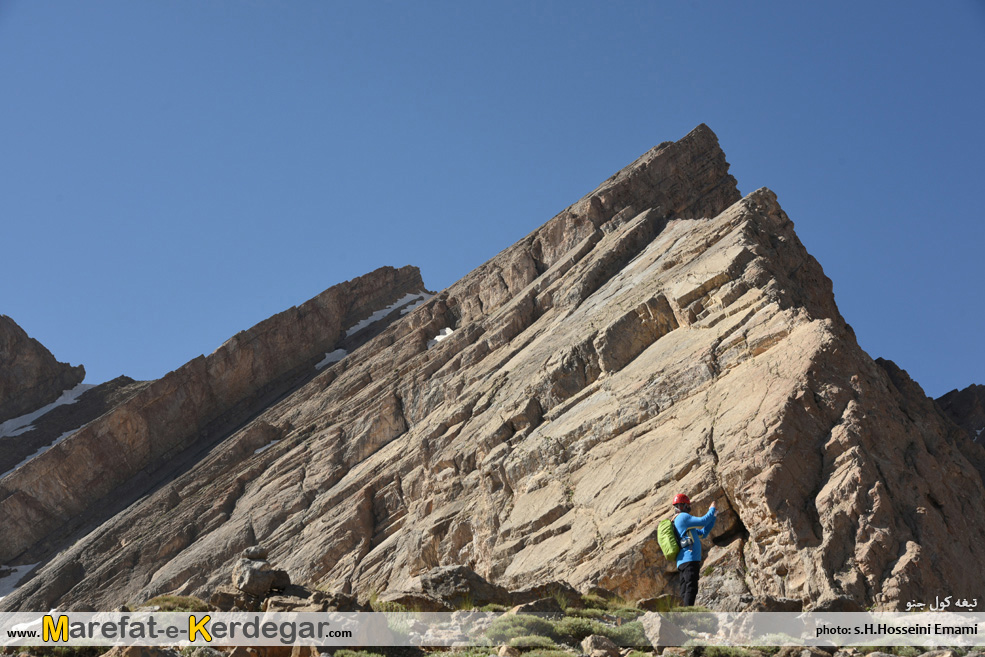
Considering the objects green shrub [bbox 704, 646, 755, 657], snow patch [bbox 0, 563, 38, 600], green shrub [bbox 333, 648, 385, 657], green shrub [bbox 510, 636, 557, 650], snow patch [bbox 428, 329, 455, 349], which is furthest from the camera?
snow patch [bbox 428, 329, 455, 349]

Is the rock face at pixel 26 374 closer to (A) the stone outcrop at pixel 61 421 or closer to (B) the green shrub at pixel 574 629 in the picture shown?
(A) the stone outcrop at pixel 61 421

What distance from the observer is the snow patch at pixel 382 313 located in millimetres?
81562

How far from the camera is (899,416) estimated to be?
26.8 meters

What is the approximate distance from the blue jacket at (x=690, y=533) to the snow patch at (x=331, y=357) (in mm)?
60059

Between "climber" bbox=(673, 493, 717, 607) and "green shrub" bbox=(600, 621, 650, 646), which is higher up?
"climber" bbox=(673, 493, 717, 607)

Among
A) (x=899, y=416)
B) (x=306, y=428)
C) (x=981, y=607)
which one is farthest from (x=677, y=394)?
(x=306, y=428)

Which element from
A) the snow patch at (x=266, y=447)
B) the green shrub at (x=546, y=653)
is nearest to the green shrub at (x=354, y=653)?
the green shrub at (x=546, y=653)

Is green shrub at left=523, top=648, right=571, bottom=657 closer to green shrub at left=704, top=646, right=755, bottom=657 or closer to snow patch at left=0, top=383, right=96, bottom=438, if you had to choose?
green shrub at left=704, top=646, right=755, bottom=657

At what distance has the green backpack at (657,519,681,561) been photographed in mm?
16531

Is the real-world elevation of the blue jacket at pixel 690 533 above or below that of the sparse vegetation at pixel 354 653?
above

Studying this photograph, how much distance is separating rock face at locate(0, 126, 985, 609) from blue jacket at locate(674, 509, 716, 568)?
7.95ft

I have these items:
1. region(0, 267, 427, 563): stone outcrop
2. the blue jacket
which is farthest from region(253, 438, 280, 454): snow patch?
the blue jacket

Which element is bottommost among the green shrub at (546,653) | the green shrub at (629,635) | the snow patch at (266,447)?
the green shrub at (546,653)

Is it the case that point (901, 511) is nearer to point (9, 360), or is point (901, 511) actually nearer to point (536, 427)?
point (536, 427)
